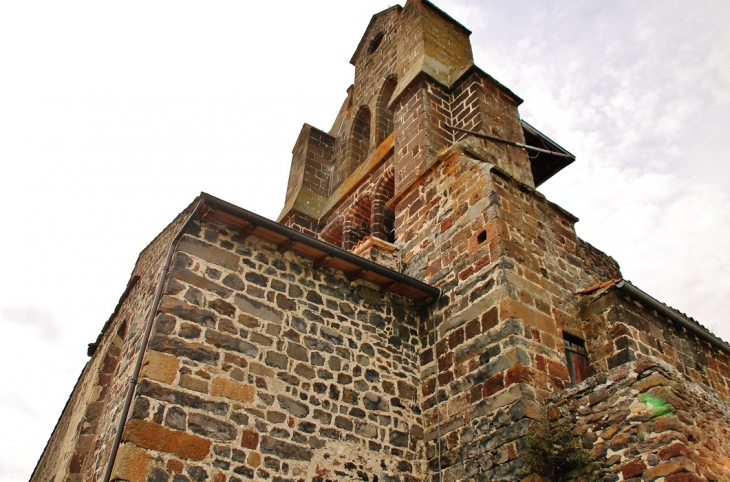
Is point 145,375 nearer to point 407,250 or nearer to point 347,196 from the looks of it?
point 407,250

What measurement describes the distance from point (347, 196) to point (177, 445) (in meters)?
8.55

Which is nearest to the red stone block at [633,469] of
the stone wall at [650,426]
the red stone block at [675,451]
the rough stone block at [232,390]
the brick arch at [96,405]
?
the stone wall at [650,426]

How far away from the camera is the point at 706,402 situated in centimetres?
507

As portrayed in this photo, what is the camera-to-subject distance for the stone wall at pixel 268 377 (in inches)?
195

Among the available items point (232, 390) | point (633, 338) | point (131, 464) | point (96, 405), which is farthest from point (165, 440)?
point (633, 338)

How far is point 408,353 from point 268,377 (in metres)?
2.11

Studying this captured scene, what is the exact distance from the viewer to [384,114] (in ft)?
45.6

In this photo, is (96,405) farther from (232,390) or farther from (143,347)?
(232,390)

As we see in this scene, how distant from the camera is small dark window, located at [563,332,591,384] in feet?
21.1

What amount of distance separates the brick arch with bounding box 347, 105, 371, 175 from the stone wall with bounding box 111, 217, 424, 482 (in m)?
7.44

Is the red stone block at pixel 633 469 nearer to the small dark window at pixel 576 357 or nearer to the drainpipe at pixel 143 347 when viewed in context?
the small dark window at pixel 576 357

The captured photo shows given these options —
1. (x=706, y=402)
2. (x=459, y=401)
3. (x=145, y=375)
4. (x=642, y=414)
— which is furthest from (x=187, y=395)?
(x=706, y=402)

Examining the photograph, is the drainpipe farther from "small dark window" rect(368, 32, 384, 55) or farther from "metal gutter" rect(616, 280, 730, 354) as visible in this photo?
"small dark window" rect(368, 32, 384, 55)

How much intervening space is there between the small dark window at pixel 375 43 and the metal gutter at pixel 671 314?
1089 cm
